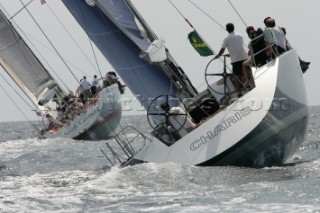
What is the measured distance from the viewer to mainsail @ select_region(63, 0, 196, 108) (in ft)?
51.6

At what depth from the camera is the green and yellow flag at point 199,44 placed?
14258mm

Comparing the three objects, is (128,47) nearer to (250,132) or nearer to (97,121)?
(250,132)

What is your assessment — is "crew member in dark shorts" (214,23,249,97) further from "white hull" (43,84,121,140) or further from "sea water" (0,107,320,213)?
"white hull" (43,84,121,140)

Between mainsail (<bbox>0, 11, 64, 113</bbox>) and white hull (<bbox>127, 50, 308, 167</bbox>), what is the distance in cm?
1938

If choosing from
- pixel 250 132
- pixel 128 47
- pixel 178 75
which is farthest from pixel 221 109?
pixel 128 47

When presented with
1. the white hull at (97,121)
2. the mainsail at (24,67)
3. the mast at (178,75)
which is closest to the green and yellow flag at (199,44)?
the mast at (178,75)

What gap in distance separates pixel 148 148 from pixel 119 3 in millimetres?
4308

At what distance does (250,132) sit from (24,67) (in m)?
21.3

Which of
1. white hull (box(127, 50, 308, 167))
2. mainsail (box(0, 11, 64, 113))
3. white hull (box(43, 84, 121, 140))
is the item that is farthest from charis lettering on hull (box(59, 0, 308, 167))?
mainsail (box(0, 11, 64, 113))

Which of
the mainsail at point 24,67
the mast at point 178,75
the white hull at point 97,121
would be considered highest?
the mast at point 178,75

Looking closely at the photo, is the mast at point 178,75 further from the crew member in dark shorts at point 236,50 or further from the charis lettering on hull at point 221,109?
the crew member in dark shorts at point 236,50

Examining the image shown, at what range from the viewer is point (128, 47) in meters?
16.4

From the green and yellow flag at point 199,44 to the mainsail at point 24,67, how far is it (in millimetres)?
17931

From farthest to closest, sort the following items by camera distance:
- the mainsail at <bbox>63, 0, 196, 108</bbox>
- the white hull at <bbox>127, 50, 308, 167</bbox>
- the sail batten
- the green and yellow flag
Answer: the sail batten → the mainsail at <bbox>63, 0, 196, 108</bbox> → the green and yellow flag → the white hull at <bbox>127, 50, 308, 167</bbox>
